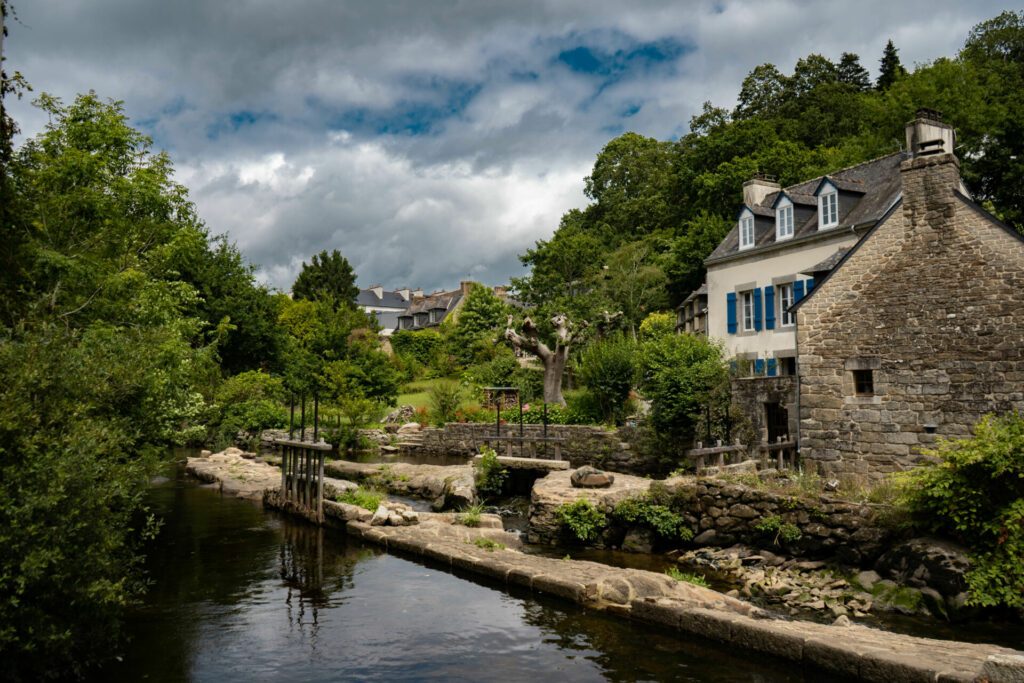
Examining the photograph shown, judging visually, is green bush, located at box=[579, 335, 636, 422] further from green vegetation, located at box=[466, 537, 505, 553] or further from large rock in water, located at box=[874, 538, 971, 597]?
large rock in water, located at box=[874, 538, 971, 597]

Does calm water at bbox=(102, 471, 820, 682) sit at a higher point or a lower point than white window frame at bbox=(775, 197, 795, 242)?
lower

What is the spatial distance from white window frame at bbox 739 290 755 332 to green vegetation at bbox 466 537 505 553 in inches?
629

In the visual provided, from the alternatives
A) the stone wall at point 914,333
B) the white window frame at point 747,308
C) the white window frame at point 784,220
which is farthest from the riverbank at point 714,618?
the white window frame at point 784,220

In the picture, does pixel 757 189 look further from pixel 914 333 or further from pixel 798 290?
pixel 914 333

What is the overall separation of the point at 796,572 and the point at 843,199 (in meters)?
15.6

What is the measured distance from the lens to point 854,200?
24.4 meters

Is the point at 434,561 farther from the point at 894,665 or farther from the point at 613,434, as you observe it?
the point at 613,434

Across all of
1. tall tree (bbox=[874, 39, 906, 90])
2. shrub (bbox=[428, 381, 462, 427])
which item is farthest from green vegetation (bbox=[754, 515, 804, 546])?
tall tree (bbox=[874, 39, 906, 90])

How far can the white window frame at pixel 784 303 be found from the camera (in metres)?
25.3

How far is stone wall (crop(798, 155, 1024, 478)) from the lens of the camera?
14836 mm

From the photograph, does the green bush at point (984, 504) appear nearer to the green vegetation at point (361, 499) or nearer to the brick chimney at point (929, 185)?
the brick chimney at point (929, 185)

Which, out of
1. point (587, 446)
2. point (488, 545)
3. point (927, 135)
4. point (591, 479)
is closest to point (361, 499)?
point (488, 545)

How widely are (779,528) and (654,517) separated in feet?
8.37

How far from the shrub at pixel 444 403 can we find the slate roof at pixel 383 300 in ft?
169
